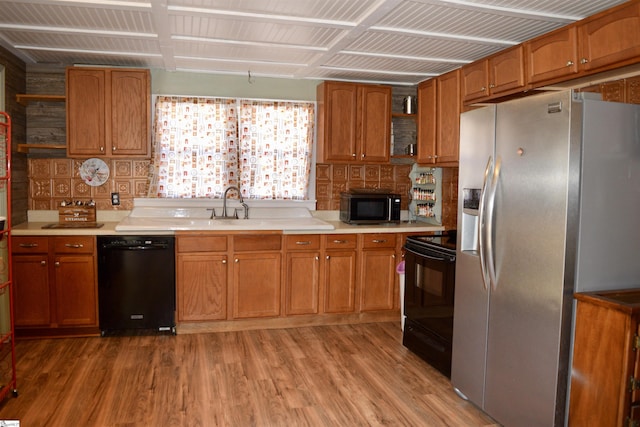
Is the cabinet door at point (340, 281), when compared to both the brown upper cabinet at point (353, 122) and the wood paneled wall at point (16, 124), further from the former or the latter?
the wood paneled wall at point (16, 124)

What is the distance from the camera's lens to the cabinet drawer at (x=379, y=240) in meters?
4.62

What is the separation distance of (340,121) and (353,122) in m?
0.13

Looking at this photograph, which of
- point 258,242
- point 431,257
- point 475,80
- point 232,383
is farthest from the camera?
point 258,242

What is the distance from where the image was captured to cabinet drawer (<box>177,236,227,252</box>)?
13.7ft

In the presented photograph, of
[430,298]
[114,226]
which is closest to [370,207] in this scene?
[430,298]

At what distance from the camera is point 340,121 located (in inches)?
189

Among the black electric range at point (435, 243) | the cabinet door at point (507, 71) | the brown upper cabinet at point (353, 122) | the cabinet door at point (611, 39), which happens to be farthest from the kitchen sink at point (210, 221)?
the cabinet door at point (611, 39)

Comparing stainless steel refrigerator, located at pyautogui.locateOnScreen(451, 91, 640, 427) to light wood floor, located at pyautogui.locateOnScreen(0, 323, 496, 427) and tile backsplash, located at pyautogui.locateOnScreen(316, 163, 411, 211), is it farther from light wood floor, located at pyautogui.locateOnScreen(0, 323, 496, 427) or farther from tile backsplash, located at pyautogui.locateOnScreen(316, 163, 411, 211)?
tile backsplash, located at pyautogui.locateOnScreen(316, 163, 411, 211)

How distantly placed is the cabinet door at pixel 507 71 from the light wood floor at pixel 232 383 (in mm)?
2083

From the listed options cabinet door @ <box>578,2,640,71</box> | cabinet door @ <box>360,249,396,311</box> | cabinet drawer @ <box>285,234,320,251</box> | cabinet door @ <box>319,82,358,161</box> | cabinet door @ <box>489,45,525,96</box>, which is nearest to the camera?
cabinet door @ <box>578,2,640,71</box>

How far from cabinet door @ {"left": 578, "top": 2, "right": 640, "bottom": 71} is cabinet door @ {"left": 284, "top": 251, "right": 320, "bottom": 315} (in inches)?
104

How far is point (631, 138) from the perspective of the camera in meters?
2.34

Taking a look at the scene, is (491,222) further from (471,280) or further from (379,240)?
(379,240)

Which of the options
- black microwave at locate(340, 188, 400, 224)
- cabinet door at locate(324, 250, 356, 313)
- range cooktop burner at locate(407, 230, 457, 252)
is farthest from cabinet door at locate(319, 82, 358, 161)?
range cooktop burner at locate(407, 230, 457, 252)
